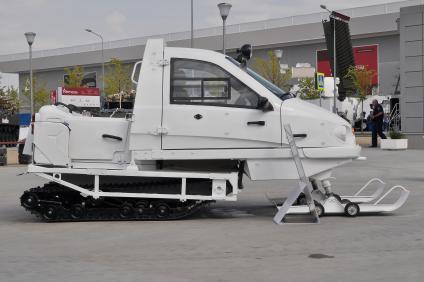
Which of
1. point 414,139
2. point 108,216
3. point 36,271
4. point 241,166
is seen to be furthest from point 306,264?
point 414,139

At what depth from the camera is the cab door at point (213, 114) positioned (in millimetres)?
8633

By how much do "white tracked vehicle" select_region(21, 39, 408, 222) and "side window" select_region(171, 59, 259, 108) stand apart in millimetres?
13

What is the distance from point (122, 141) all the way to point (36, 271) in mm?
3221

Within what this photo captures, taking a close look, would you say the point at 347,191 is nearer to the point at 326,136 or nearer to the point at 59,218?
the point at 326,136

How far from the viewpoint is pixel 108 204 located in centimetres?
906

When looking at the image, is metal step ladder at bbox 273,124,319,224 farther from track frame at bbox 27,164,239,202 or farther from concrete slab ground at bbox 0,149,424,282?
track frame at bbox 27,164,239,202

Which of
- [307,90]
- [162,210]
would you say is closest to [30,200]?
[162,210]

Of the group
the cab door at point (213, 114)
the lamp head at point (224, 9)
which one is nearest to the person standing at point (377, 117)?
the lamp head at point (224, 9)

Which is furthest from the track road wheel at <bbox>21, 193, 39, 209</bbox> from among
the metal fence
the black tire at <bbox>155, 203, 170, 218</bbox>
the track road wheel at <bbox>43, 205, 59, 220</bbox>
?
the metal fence

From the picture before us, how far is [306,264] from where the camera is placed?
6.13 meters

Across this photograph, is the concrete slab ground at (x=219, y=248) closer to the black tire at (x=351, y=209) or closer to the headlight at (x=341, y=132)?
the black tire at (x=351, y=209)

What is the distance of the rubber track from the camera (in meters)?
8.88

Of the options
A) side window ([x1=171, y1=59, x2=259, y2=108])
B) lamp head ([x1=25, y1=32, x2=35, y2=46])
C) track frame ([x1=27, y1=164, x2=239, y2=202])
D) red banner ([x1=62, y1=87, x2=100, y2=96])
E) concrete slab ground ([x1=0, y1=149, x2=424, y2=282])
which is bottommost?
concrete slab ground ([x1=0, y1=149, x2=424, y2=282])

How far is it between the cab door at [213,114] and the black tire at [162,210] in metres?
0.81
